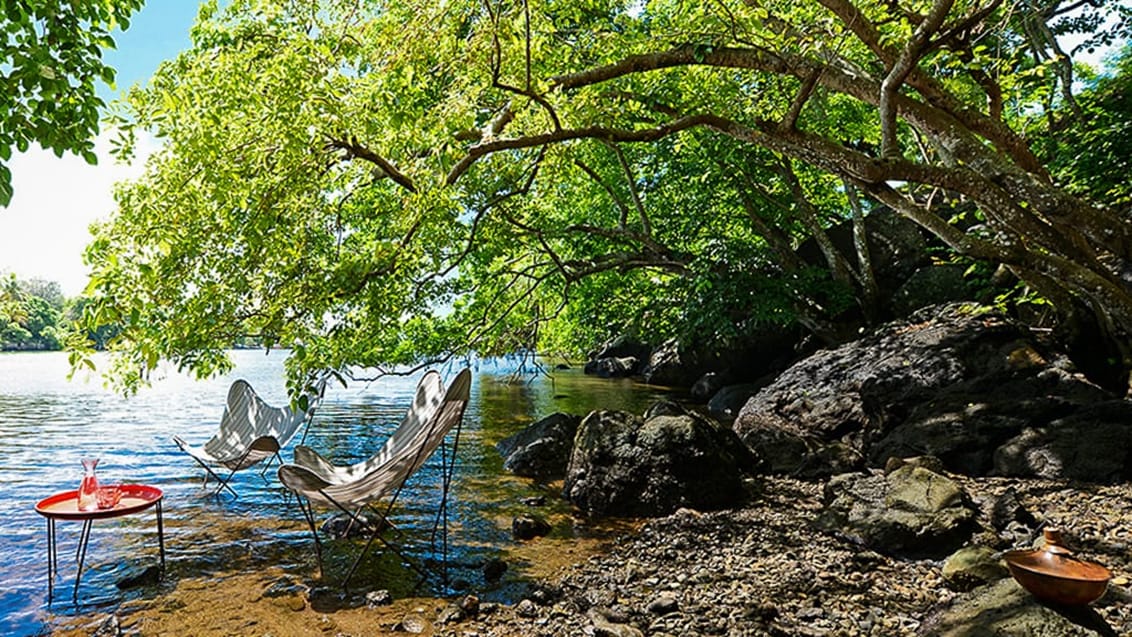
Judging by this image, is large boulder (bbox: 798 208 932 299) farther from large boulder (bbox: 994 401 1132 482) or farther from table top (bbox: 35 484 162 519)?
table top (bbox: 35 484 162 519)

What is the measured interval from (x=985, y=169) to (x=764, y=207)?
9506mm

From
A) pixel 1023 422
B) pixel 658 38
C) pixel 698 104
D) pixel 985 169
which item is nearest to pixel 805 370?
pixel 1023 422

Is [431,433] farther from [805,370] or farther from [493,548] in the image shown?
[805,370]

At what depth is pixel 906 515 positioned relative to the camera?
5254mm

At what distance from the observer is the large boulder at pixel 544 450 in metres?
9.01

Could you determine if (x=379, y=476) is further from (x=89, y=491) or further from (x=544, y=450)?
(x=544, y=450)

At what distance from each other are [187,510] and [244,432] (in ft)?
4.33

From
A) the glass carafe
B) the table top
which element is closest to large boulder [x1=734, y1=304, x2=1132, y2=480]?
the table top

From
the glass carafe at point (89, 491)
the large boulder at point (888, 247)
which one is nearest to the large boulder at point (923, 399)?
the large boulder at point (888, 247)

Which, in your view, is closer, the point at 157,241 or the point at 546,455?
the point at 157,241

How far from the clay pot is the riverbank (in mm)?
82

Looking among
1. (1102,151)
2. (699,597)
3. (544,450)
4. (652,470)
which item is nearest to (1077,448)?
(652,470)

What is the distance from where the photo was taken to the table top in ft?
15.0

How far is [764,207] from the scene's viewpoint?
15.2 m
